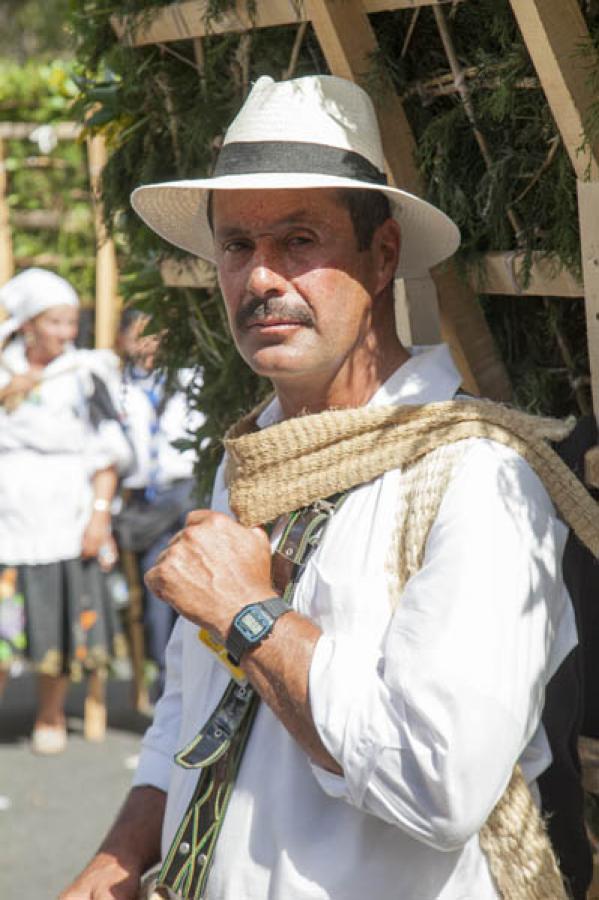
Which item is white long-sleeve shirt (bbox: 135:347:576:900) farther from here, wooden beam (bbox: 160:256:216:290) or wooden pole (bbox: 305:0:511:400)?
wooden beam (bbox: 160:256:216:290)

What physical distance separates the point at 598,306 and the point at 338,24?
27.9 inches

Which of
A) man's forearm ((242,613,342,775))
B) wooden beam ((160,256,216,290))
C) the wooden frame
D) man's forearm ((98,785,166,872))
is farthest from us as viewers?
wooden beam ((160,256,216,290))

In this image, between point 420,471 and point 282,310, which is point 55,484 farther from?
point 420,471

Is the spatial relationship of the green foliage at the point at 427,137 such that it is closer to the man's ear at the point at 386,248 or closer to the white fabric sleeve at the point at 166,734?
the man's ear at the point at 386,248

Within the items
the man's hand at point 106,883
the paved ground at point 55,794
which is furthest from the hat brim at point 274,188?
the paved ground at point 55,794

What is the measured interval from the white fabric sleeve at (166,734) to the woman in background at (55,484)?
13.7 ft

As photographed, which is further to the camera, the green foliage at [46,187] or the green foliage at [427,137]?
the green foliage at [46,187]

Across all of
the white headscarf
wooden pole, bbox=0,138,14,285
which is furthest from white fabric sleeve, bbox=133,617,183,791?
wooden pole, bbox=0,138,14,285

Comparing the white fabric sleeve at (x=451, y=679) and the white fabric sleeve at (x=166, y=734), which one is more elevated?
the white fabric sleeve at (x=451, y=679)

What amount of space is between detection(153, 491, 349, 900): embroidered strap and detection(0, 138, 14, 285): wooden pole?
22.0 feet

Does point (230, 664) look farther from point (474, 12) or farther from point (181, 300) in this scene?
point (181, 300)

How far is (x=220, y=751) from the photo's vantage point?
2092 mm

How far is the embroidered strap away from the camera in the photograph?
2086 mm

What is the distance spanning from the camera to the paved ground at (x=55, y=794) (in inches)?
211
